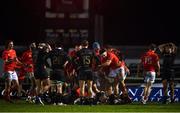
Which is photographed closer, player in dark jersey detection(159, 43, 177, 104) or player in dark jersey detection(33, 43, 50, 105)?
player in dark jersey detection(33, 43, 50, 105)

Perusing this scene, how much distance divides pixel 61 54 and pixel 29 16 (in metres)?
16.3

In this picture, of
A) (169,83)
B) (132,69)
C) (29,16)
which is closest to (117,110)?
(169,83)

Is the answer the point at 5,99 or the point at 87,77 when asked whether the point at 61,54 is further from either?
the point at 5,99

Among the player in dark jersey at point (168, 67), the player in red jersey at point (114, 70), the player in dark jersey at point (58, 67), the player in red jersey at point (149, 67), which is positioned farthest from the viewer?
the player in red jersey at point (149, 67)

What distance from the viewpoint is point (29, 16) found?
122ft

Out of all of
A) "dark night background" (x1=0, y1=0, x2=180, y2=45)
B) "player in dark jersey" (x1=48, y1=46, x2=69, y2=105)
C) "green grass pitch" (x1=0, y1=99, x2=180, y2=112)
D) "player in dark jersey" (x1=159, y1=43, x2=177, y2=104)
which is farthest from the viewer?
"dark night background" (x1=0, y1=0, x2=180, y2=45)

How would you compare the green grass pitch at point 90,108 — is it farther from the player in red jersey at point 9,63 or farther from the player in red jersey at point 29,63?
the player in red jersey at point 29,63

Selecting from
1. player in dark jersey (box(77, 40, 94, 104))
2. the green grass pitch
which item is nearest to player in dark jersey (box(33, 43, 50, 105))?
the green grass pitch

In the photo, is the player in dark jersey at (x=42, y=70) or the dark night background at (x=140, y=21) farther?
the dark night background at (x=140, y=21)

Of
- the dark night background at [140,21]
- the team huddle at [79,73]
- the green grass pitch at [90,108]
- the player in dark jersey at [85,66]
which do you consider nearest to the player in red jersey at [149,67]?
the team huddle at [79,73]

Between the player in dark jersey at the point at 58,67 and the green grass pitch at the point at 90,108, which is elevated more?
the player in dark jersey at the point at 58,67

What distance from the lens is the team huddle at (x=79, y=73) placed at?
21.3 m

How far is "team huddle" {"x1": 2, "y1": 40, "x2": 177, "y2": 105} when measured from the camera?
2128 centimetres

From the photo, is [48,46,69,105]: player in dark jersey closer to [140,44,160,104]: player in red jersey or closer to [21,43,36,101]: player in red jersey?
[21,43,36,101]: player in red jersey
